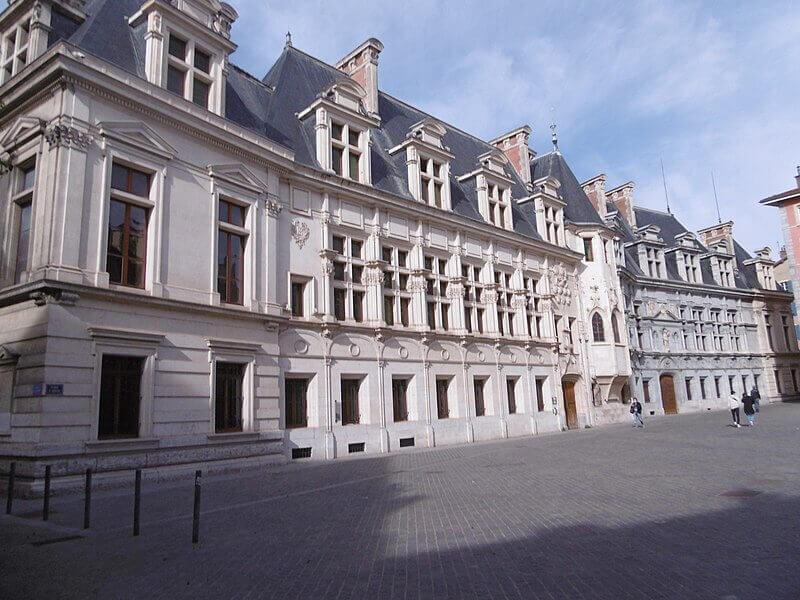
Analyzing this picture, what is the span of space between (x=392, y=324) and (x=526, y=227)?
1251cm

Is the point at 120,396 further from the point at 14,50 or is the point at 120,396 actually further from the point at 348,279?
the point at 14,50

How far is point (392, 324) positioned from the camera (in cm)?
2206

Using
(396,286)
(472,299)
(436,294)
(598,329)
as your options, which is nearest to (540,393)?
(598,329)

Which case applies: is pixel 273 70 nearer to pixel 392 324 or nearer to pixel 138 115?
pixel 138 115

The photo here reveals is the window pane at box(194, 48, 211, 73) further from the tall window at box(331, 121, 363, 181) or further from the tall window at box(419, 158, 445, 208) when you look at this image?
the tall window at box(419, 158, 445, 208)

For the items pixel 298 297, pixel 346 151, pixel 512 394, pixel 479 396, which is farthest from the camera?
pixel 512 394

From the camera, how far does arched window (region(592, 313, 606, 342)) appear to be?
105 ft

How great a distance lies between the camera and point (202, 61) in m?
17.4

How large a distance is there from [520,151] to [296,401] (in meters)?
24.0

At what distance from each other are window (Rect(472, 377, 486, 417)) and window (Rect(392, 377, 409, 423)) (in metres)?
4.33

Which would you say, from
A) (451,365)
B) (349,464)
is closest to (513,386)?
(451,365)

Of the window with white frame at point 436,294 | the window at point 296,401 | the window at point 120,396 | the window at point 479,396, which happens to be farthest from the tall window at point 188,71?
the window at point 479,396

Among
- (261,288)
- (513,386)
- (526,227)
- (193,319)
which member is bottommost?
(513,386)

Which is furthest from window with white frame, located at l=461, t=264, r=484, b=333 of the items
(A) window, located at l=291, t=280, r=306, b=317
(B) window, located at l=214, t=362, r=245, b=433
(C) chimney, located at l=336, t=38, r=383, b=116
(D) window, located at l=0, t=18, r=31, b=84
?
(D) window, located at l=0, t=18, r=31, b=84
